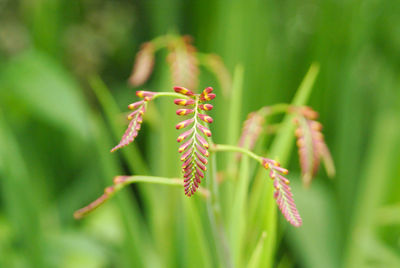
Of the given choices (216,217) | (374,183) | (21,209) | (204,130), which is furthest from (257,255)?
(374,183)

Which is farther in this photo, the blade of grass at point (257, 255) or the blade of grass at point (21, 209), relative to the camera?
the blade of grass at point (21, 209)

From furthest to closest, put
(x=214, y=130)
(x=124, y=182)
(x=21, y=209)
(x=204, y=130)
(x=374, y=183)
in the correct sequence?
(x=214, y=130)
(x=374, y=183)
(x=21, y=209)
(x=124, y=182)
(x=204, y=130)

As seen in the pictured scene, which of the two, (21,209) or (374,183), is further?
(374,183)

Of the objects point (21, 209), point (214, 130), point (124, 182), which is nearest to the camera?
point (124, 182)

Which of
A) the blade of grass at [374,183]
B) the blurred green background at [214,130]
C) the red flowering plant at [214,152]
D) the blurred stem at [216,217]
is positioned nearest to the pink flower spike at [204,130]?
the red flowering plant at [214,152]

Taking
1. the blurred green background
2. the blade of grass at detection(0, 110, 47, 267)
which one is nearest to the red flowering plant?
the blurred green background

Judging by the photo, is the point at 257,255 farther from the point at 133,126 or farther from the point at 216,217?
the point at 133,126

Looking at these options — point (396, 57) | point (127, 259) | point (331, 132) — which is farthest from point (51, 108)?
point (396, 57)

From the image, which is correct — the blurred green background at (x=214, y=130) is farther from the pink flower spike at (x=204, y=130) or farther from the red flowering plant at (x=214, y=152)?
the pink flower spike at (x=204, y=130)

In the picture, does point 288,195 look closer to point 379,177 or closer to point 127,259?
point 127,259
